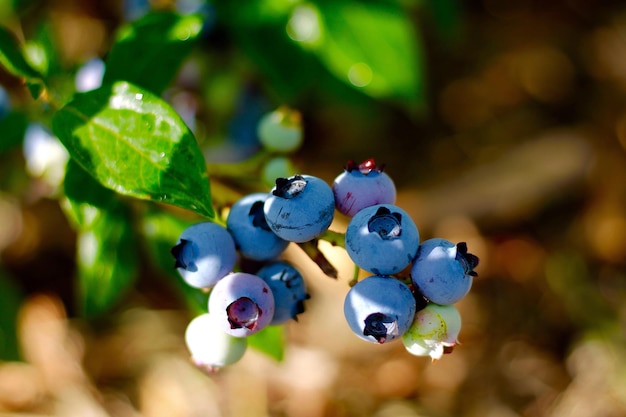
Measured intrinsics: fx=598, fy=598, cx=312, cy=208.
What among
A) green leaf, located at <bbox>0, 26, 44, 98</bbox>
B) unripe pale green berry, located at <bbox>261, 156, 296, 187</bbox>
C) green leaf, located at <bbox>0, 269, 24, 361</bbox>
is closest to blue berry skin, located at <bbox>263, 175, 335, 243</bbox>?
unripe pale green berry, located at <bbox>261, 156, 296, 187</bbox>

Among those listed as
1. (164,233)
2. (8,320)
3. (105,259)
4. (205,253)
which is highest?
(205,253)

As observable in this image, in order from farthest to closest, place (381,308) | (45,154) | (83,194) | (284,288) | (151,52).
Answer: (45,154) → (151,52) → (83,194) → (284,288) → (381,308)

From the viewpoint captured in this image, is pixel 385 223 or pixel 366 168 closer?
pixel 385 223

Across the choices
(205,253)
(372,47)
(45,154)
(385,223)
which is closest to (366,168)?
(385,223)

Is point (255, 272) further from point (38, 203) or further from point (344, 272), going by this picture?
point (38, 203)

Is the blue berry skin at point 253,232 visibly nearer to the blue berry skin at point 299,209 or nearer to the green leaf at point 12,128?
the blue berry skin at point 299,209

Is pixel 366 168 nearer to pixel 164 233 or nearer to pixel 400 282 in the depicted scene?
pixel 400 282

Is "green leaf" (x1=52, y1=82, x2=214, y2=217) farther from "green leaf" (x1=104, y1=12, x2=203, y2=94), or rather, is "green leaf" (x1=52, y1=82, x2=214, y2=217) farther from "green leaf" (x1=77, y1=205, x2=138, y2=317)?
"green leaf" (x1=77, y1=205, x2=138, y2=317)
